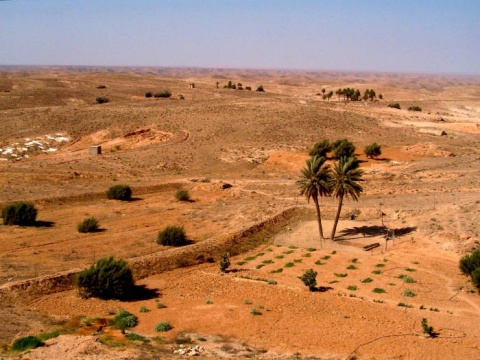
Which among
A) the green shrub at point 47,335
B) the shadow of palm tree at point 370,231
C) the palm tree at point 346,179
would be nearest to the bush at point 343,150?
the shadow of palm tree at point 370,231

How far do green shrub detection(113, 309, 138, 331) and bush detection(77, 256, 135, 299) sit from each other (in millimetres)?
2360

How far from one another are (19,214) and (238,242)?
15.6m

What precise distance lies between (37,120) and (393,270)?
2399 inches

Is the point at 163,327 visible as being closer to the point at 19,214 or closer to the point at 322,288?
the point at 322,288

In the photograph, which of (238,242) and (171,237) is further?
(238,242)

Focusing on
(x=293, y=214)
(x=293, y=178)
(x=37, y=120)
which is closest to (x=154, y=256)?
(x=293, y=214)

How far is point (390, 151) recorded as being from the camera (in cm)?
6200

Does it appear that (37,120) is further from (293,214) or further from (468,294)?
(468,294)

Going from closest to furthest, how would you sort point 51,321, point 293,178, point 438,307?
point 51,321 → point 438,307 → point 293,178

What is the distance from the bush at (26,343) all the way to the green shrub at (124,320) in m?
3.87

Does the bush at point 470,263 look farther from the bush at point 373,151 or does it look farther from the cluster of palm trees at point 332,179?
the bush at point 373,151

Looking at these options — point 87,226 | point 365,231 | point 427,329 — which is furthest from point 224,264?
point 427,329

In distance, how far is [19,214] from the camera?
118 feet

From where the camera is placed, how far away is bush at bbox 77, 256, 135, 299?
25109 millimetres
